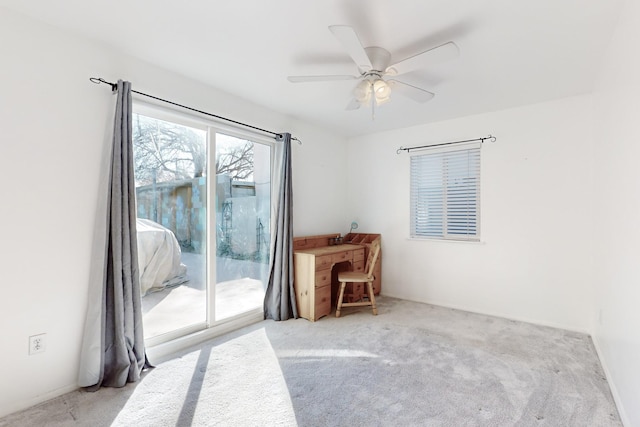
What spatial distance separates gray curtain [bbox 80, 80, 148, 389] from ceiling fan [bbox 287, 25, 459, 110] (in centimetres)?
134

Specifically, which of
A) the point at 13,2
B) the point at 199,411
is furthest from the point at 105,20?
the point at 199,411

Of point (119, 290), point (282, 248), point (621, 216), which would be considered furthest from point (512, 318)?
point (119, 290)

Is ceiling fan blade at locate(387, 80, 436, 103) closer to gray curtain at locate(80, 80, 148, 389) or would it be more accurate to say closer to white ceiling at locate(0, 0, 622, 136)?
white ceiling at locate(0, 0, 622, 136)

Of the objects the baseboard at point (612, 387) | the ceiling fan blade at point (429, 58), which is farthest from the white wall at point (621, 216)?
the ceiling fan blade at point (429, 58)

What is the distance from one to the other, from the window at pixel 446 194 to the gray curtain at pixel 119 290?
3.41 m

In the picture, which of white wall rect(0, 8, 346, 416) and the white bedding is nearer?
white wall rect(0, 8, 346, 416)

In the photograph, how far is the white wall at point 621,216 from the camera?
162 cm

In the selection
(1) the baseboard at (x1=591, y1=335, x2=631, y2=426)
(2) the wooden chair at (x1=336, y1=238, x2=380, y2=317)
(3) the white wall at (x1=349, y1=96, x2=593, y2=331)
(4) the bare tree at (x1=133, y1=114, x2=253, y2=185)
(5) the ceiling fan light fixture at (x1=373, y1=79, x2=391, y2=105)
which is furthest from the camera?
(2) the wooden chair at (x1=336, y1=238, x2=380, y2=317)

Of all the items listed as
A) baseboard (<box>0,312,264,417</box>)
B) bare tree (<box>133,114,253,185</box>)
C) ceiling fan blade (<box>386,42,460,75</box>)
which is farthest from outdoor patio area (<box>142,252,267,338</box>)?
ceiling fan blade (<box>386,42,460,75</box>)

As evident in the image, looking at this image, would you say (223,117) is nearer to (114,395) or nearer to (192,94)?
(192,94)

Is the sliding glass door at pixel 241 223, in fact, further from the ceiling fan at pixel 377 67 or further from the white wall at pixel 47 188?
the ceiling fan at pixel 377 67

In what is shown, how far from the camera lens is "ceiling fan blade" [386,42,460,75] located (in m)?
1.87

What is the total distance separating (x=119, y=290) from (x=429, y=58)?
2671mm

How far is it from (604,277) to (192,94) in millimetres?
3868
